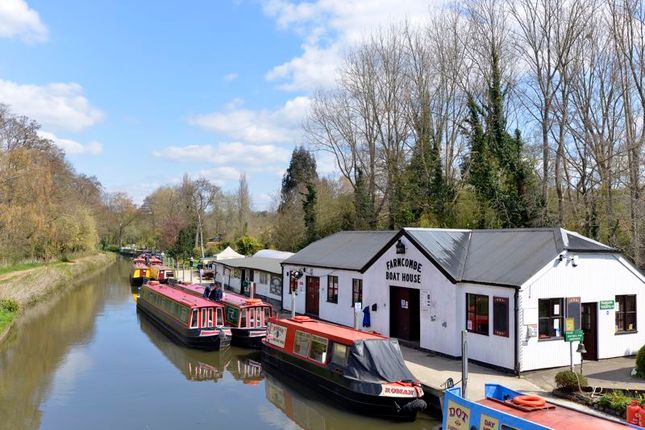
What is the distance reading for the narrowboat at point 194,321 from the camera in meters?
21.1

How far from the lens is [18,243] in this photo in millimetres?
40438

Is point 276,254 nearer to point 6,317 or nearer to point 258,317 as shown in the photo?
point 258,317

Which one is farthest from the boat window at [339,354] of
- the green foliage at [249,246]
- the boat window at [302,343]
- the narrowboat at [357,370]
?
the green foliage at [249,246]

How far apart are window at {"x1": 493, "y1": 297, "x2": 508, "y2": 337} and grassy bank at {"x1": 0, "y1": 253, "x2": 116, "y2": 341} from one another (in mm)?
18568

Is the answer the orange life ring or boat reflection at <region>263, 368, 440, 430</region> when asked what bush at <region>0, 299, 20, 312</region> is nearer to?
boat reflection at <region>263, 368, 440, 430</region>

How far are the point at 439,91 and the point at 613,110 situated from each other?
10.4m

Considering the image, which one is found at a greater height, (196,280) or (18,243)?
(18,243)

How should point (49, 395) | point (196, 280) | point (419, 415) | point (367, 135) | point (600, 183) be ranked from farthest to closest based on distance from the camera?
point (196, 280) → point (367, 135) → point (600, 183) → point (49, 395) → point (419, 415)

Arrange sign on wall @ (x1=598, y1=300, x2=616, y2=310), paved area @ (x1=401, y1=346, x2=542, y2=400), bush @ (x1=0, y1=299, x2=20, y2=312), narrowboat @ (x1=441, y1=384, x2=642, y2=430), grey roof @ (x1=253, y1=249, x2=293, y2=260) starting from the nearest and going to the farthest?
narrowboat @ (x1=441, y1=384, x2=642, y2=430)
paved area @ (x1=401, y1=346, x2=542, y2=400)
sign on wall @ (x1=598, y1=300, x2=616, y2=310)
bush @ (x1=0, y1=299, x2=20, y2=312)
grey roof @ (x1=253, y1=249, x2=293, y2=260)

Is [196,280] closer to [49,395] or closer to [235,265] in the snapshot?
[235,265]

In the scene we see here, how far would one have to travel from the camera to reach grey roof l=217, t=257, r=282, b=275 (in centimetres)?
2968

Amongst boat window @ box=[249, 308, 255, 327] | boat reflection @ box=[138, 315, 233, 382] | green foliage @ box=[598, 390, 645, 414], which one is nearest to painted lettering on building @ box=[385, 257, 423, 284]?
boat window @ box=[249, 308, 255, 327]

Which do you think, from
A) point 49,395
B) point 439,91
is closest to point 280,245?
point 439,91

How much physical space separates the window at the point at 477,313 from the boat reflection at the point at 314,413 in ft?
10.9
